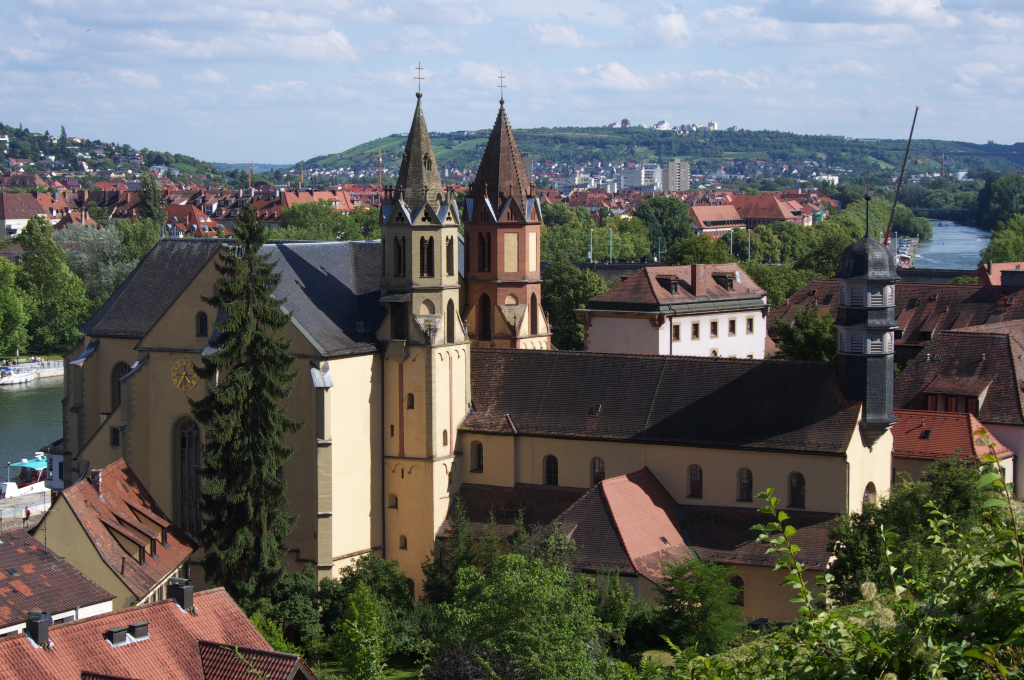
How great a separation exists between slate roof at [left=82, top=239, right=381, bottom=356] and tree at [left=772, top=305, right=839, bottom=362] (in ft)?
80.7

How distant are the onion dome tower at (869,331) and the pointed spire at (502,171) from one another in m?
15.3

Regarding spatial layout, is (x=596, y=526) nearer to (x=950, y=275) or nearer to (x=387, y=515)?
(x=387, y=515)

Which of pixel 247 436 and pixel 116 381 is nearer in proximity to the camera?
pixel 247 436

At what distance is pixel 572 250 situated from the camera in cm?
16912

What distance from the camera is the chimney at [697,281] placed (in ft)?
282

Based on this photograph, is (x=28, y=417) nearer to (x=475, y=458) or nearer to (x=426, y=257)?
(x=475, y=458)

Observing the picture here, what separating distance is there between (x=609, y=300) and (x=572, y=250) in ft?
280

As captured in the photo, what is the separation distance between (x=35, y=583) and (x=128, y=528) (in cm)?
667

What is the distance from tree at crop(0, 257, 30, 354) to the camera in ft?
408

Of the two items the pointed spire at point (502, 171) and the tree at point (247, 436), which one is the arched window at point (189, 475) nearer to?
the tree at point (247, 436)

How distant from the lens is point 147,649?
104 feet

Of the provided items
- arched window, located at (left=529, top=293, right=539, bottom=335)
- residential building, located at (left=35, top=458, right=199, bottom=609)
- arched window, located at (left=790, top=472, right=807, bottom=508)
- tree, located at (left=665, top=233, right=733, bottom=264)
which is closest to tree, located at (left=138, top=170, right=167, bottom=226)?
tree, located at (left=665, top=233, right=733, bottom=264)

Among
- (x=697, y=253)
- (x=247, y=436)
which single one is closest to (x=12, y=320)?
(x=697, y=253)

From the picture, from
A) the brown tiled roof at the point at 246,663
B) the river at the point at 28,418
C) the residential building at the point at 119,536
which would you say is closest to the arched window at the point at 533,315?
the residential building at the point at 119,536
